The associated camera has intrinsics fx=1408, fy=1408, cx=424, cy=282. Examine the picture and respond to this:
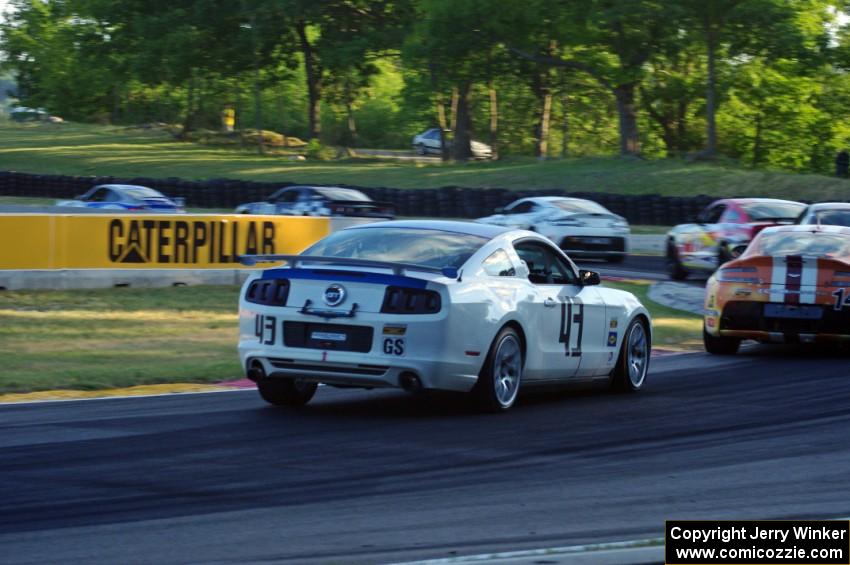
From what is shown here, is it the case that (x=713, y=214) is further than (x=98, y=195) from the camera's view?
No

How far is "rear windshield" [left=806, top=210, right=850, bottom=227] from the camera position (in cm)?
1894

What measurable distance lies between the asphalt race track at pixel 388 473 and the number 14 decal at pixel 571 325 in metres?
0.43

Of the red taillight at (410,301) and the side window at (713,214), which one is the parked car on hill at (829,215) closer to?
the side window at (713,214)

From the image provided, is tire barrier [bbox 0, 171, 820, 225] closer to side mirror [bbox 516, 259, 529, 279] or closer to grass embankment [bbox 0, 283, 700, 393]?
grass embankment [bbox 0, 283, 700, 393]

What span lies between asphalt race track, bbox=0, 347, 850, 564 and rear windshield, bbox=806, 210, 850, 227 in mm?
8429

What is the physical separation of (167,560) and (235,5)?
2367 inches

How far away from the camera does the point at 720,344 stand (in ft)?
48.2

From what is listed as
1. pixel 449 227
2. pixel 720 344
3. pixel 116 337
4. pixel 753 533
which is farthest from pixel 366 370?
pixel 116 337

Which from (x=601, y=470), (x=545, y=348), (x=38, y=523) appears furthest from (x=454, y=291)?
(x=38, y=523)

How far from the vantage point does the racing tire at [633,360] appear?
37.7 feet

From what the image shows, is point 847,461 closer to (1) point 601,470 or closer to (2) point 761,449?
(2) point 761,449

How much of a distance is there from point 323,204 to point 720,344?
1778 cm

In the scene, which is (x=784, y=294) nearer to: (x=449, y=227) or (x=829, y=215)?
(x=449, y=227)

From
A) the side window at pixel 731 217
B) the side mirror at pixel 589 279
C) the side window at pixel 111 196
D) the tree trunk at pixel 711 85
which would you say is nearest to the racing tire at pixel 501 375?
the side mirror at pixel 589 279
